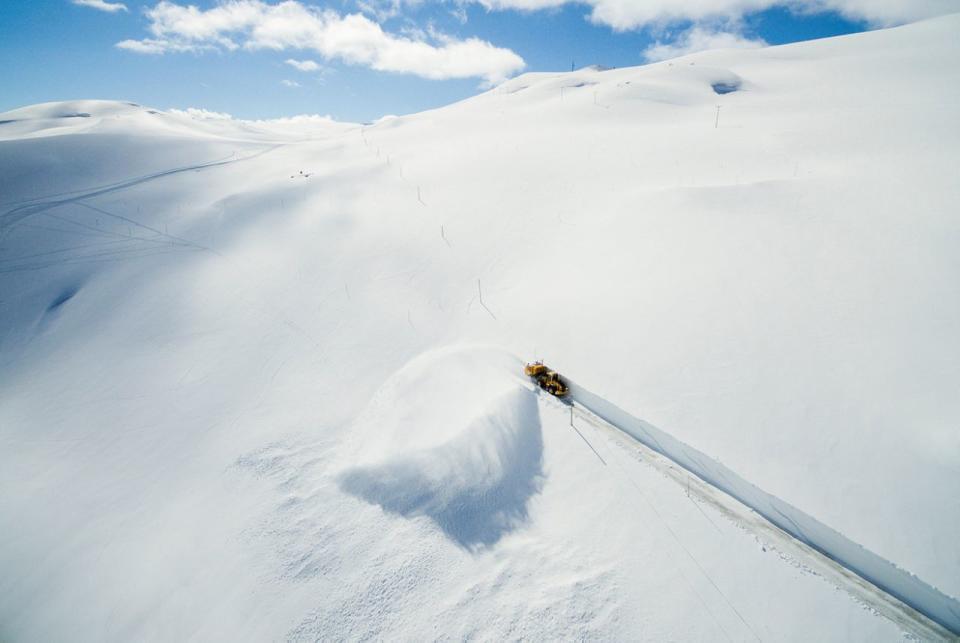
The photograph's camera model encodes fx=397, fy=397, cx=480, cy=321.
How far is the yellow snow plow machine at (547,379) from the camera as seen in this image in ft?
24.7

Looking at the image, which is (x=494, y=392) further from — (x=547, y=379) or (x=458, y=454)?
(x=458, y=454)

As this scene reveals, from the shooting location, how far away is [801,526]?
5.36 meters

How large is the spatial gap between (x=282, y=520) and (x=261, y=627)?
4.57ft

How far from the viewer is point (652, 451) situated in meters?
6.55

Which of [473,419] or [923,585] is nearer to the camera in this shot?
[923,585]

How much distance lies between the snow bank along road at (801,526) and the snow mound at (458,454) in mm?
1592

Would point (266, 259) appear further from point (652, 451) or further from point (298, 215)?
point (652, 451)

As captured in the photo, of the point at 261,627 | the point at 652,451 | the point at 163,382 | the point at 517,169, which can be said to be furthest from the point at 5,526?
the point at 517,169

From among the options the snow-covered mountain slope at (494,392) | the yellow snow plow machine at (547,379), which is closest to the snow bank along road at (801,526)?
the snow-covered mountain slope at (494,392)

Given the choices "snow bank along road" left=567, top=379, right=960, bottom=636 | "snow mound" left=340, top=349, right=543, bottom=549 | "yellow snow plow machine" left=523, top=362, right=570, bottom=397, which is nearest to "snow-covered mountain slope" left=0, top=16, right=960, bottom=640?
"snow mound" left=340, top=349, right=543, bottom=549

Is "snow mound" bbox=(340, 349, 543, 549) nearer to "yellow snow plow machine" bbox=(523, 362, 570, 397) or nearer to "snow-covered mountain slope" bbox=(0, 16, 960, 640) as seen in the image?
"snow-covered mountain slope" bbox=(0, 16, 960, 640)

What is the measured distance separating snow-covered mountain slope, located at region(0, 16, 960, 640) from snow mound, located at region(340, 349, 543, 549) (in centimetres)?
5

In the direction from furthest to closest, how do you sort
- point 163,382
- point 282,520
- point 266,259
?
point 266,259 < point 163,382 < point 282,520

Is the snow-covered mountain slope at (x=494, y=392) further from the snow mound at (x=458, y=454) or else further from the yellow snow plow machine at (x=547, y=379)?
the yellow snow plow machine at (x=547, y=379)
